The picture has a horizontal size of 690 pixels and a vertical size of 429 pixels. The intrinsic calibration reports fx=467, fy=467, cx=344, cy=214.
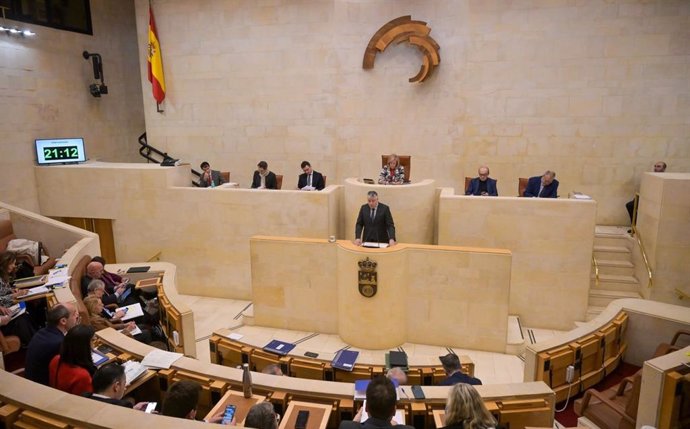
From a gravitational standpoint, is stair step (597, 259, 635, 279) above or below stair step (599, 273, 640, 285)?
above

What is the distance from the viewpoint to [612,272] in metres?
8.50

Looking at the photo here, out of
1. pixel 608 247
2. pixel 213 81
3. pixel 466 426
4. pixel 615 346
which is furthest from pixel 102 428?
pixel 213 81

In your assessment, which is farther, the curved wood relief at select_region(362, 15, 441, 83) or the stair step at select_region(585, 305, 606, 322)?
the curved wood relief at select_region(362, 15, 441, 83)

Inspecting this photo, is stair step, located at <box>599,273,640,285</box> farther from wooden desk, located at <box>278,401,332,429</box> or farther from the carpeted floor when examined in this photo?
wooden desk, located at <box>278,401,332,429</box>

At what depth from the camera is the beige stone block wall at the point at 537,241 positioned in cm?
772

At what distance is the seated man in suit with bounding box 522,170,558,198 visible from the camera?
322 inches

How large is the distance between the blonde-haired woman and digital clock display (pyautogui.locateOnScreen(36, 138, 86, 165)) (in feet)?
34.0

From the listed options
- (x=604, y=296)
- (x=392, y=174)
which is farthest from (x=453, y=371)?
(x=604, y=296)

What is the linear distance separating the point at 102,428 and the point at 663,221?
8.34 metres

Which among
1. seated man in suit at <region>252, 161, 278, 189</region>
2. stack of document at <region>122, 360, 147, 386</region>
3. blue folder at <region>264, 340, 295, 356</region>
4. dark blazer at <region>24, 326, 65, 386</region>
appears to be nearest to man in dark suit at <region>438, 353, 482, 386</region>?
blue folder at <region>264, 340, 295, 356</region>

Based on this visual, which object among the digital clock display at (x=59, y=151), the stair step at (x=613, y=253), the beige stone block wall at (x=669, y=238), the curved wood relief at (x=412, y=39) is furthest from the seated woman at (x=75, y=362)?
the curved wood relief at (x=412, y=39)

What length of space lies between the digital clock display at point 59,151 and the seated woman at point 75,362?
8.03m

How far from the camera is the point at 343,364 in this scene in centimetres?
466

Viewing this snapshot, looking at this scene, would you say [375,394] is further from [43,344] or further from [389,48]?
[389,48]
